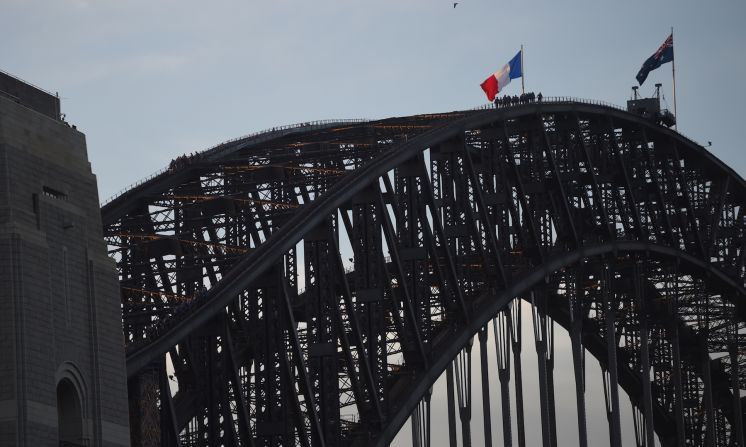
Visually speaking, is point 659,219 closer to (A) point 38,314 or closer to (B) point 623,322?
(B) point 623,322

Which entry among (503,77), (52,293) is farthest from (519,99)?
(52,293)

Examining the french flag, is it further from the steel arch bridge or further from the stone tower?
the stone tower

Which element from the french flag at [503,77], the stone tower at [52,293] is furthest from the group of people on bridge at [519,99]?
the stone tower at [52,293]

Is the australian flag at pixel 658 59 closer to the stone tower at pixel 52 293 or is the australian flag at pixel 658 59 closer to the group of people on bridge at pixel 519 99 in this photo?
the group of people on bridge at pixel 519 99

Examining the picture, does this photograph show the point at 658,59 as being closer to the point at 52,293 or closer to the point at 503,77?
the point at 503,77

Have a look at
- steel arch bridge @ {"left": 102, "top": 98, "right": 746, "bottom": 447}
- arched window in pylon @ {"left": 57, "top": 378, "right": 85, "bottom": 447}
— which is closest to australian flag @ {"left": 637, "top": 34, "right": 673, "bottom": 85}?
steel arch bridge @ {"left": 102, "top": 98, "right": 746, "bottom": 447}

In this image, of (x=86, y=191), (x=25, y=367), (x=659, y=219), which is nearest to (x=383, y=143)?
(x=659, y=219)

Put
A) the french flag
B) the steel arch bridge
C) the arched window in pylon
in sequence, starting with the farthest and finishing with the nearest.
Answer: the french flag → the steel arch bridge → the arched window in pylon
